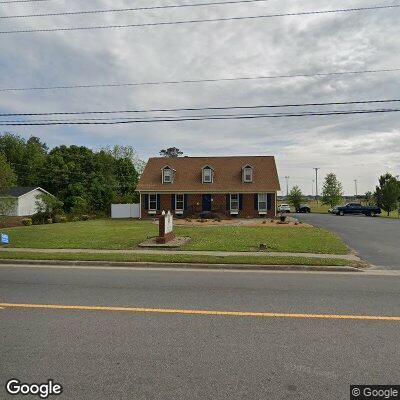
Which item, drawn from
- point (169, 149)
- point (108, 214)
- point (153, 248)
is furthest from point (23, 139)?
point (153, 248)

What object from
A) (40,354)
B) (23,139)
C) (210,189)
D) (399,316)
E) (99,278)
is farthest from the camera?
(23,139)

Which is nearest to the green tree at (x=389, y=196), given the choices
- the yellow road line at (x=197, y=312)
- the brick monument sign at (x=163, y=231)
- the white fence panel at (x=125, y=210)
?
the white fence panel at (x=125, y=210)

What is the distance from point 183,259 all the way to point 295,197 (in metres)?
51.9

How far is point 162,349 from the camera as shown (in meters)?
4.52

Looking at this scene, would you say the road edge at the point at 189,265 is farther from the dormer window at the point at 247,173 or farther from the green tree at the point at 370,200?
the green tree at the point at 370,200

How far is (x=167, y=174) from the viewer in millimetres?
36969

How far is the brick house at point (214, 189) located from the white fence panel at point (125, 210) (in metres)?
2.51

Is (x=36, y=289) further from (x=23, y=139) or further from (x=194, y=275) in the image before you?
(x=23, y=139)

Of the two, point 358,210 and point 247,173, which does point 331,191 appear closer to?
point 358,210

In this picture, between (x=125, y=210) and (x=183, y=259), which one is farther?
(x=125, y=210)

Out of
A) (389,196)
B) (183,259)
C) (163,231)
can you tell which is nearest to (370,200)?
(389,196)

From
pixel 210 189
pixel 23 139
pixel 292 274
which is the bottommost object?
pixel 292 274

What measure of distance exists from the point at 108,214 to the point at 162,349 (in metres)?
39.2

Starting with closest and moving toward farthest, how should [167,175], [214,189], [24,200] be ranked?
1. [214,189]
2. [167,175]
3. [24,200]
